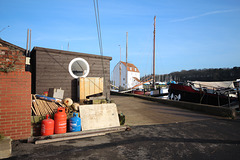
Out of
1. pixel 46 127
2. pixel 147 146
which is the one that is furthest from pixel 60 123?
pixel 147 146

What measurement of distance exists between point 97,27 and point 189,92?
38.2 ft

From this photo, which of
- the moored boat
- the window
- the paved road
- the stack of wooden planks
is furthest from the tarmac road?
the moored boat

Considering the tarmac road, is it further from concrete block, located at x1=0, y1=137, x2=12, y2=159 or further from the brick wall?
the brick wall

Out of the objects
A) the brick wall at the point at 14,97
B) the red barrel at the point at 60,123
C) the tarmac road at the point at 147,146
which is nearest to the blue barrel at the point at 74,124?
the red barrel at the point at 60,123

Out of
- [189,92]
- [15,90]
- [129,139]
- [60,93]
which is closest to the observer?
[15,90]

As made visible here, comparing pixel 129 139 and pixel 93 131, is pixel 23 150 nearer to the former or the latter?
pixel 93 131

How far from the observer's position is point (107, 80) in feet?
35.4

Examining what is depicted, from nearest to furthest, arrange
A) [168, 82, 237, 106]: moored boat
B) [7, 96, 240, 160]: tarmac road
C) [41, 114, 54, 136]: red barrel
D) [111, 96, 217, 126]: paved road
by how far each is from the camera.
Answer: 1. [7, 96, 240, 160]: tarmac road
2. [41, 114, 54, 136]: red barrel
3. [111, 96, 217, 126]: paved road
4. [168, 82, 237, 106]: moored boat

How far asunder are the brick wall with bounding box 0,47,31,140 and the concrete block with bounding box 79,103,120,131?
1649 millimetres

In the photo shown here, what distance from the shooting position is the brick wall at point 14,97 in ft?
13.8

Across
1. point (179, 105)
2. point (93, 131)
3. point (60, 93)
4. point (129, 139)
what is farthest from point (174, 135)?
point (179, 105)

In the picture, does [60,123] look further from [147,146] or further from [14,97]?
[147,146]

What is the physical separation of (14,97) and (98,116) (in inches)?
103

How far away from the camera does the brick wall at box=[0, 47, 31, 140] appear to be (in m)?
4.21
